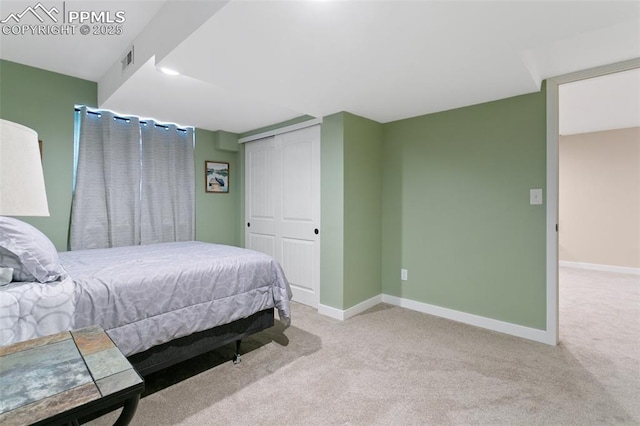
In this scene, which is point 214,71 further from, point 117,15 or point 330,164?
point 330,164

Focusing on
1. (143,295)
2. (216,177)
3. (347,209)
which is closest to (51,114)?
(216,177)

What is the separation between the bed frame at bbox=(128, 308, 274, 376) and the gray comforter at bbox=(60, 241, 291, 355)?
0.08m

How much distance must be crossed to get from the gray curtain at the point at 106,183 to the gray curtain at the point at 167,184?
10 centimetres

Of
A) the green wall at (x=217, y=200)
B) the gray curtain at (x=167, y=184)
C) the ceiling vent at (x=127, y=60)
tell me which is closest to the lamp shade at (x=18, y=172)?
the ceiling vent at (x=127, y=60)

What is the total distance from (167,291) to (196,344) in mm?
425

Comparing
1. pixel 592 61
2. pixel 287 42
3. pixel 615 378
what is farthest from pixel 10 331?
pixel 592 61

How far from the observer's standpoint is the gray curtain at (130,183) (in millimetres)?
3074

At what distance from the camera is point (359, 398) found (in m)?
1.83

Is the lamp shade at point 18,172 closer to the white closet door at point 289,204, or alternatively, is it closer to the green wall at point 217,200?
the white closet door at point 289,204

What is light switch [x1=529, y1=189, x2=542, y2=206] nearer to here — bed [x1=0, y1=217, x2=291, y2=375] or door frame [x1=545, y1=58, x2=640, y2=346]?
door frame [x1=545, y1=58, x2=640, y2=346]

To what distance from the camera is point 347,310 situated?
315 cm

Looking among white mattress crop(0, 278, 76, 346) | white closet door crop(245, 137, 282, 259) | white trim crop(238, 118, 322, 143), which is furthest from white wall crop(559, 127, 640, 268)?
white mattress crop(0, 278, 76, 346)

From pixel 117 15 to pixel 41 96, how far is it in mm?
1409

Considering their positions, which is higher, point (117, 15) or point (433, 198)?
point (117, 15)
